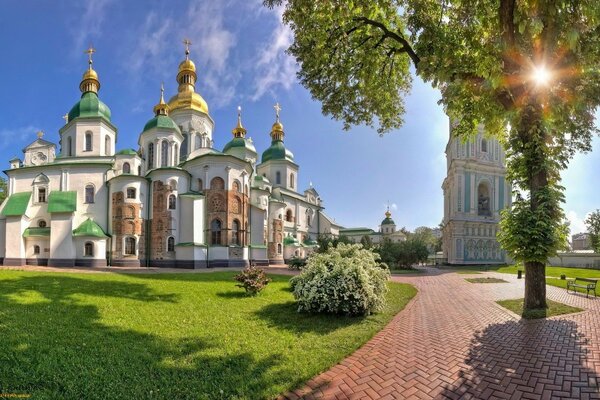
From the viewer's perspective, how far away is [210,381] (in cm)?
448

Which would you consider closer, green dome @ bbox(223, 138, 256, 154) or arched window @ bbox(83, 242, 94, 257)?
arched window @ bbox(83, 242, 94, 257)

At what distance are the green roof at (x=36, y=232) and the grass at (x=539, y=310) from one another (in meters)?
32.5

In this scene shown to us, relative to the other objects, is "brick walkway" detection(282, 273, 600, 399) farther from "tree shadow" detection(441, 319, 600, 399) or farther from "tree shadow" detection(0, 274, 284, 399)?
"tree shadow" detection(0, 274, 284, 399)

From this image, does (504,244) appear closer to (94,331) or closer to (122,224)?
(94,331)

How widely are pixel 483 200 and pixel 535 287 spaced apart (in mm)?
44413

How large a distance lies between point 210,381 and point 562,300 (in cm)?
1321

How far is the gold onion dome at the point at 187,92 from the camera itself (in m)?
37.9

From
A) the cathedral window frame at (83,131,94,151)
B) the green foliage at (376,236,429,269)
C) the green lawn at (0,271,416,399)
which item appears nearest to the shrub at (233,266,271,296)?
the green lawn at (0,271,416,399)

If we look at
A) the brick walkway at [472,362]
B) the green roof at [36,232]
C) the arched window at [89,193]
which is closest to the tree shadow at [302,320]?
the brick walkway at [472,362]

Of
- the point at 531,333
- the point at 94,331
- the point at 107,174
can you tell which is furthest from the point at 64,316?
the point at 107,174

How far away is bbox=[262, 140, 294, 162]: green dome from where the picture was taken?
153 ft

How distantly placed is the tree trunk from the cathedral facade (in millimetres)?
37074

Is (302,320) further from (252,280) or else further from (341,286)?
(252,280)

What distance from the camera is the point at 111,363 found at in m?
4.86
